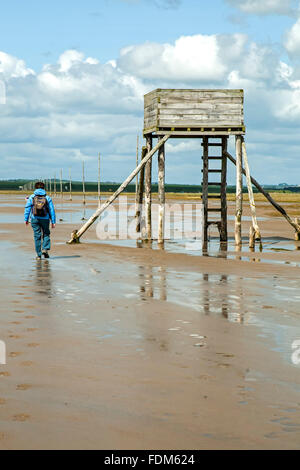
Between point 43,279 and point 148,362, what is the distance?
21.7 feet

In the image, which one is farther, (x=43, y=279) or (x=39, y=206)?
(x=39, y=206)

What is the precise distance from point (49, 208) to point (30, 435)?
11.7 m

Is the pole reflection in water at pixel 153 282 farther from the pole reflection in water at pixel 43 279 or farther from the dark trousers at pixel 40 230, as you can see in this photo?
the dark trousers at pixel 40 230

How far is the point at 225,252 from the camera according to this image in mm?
19500

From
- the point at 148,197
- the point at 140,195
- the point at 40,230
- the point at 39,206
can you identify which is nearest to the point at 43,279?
the point at 39,206

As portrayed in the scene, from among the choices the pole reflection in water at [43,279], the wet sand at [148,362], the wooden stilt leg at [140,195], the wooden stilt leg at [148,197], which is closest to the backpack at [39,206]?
the pole reflection in water at [43,279]

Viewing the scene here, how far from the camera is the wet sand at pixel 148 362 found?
181 inches

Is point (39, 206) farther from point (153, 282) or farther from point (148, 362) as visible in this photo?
point (148, 362)

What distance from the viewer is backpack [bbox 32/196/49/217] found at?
15669mm

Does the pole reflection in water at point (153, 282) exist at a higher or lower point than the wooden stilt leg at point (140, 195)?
lower

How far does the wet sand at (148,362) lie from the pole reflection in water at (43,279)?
0.03 metres

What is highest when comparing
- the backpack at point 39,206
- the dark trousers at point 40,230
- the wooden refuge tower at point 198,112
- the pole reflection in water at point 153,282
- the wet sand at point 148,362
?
the wooden refuge tower at point 198,112

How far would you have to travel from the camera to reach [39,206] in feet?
51.4

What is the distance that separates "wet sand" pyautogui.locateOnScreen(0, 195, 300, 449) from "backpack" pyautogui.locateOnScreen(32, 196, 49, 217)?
235cm
